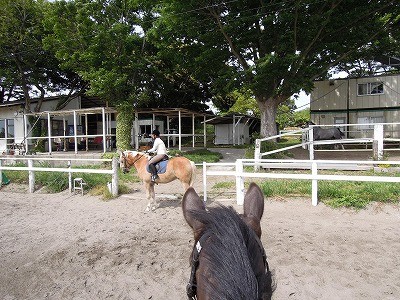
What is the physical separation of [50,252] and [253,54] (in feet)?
45.6

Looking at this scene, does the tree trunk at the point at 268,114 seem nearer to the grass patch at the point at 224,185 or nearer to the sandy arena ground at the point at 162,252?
the grass patch at the point at 224,185

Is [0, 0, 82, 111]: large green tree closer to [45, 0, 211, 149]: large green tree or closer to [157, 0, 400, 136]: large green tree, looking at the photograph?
[45, 0, 211, 149]: large green tree

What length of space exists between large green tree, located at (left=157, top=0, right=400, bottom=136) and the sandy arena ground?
8.66m

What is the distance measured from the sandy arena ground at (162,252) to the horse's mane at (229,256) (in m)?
2.26

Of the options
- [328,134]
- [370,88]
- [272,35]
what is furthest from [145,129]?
[370,88]

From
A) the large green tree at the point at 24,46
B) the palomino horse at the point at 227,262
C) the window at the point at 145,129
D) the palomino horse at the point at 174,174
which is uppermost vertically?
the large green tree at the point at 24,46

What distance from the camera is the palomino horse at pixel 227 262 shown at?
119 cm

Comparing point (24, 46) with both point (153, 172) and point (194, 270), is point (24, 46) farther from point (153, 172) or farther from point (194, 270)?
point (194, 270)

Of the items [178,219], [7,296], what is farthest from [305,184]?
[7,296]

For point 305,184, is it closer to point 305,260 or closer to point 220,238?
point 305,260

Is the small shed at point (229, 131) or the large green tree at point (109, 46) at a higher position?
the large green tree at point (109, 46)

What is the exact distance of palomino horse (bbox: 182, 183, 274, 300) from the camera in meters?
1.19

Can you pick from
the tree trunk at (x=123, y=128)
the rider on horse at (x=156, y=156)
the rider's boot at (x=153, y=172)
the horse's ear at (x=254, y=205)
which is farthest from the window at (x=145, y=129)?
the horse's ear at (x=254, y=205)

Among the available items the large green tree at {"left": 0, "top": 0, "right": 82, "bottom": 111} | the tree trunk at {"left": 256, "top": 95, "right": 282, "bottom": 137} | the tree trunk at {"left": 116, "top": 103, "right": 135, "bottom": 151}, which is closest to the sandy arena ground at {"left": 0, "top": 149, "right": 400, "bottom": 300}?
the tree trunk at {"left": 256, "top": 95, "right": 282, "bottom": 137}
